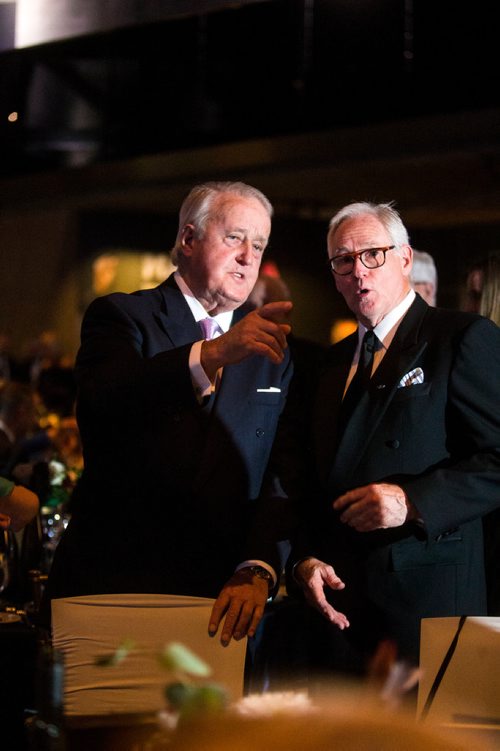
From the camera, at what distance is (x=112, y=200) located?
1058cm

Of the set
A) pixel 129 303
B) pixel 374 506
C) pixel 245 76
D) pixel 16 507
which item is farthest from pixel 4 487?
pixel 245 76

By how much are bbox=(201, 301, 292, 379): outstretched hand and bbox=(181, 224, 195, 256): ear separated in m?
0.40

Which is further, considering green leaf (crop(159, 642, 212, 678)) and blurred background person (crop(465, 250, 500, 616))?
blurred background person (crop(465, 250, 500, 616))

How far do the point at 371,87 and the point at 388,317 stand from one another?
13.0 feet

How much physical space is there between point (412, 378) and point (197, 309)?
50cm

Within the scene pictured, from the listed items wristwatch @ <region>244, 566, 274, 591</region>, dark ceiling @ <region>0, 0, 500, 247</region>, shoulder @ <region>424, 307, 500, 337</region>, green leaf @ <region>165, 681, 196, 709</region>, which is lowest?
green leaf @ <region>165, 681, 196, 709</region>

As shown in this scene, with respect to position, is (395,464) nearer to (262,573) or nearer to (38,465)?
(262,573)

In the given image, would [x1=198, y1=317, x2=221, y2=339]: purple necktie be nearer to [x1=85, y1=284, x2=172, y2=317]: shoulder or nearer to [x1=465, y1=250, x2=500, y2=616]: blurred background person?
[x1=85, y1=284, x2=172, y2=317]: shoulder

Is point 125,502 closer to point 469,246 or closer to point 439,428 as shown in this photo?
point 439,428

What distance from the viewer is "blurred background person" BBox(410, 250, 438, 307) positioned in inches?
131

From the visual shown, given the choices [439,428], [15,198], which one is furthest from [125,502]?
[15,198]

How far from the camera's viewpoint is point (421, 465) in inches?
84.9

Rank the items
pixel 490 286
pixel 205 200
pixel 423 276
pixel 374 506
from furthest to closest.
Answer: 1. pixel 423 276
2. pixel 490 286
3. pixel 205 200
4. pixel 374 506

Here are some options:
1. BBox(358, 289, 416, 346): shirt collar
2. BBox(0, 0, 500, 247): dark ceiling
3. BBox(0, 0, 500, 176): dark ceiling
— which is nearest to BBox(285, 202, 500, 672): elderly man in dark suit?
BBox(358, 289, 416, 346): shirt collar
